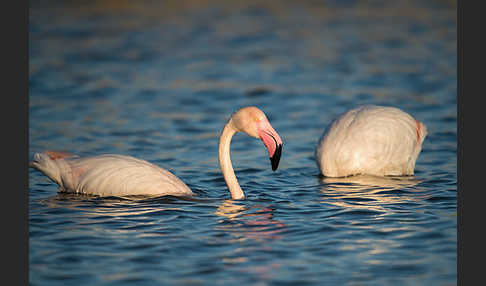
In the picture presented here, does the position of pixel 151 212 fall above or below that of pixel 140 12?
below

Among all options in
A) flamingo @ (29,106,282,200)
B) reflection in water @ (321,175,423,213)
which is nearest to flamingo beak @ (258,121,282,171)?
flamingo @ (29,106,282,200)

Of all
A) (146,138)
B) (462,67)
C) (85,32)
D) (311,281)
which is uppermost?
(85,32)

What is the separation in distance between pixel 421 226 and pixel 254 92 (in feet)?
26.3

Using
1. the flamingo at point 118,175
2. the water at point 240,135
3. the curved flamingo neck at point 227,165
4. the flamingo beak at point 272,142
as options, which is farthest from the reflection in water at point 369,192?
the flamingo at point 118,175

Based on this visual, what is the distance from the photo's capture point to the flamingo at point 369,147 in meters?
9.49

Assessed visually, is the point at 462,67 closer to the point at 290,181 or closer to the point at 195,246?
the point at 290,181

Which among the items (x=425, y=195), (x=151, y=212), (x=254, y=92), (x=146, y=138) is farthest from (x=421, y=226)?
(x=254, y=92)

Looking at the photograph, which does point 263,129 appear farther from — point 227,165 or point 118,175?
point 118,175

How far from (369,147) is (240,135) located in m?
3.30

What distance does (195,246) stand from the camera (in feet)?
22.2

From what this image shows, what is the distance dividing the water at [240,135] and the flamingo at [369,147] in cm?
22

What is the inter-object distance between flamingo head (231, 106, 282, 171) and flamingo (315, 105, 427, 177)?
1.83 metres

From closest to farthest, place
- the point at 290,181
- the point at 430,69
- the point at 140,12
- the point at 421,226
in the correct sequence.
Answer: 1. the point at 421,226
2. the point at 290,181
3. the point at 430,69
4. the point at 140,12

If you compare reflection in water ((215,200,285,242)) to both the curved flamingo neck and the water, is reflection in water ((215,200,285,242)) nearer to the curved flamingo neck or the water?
the water
